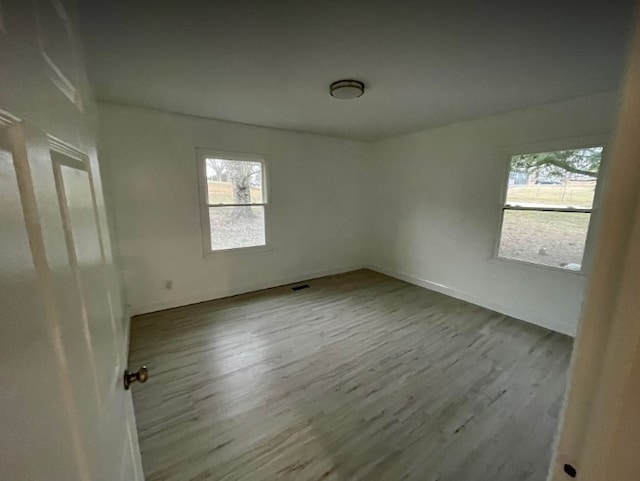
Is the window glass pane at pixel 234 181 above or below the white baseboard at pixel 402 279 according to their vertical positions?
above

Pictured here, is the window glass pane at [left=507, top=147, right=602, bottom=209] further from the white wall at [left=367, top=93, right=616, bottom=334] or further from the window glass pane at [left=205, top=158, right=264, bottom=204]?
the window glass pane at [left=205, top=158, right=264, bottom=204]

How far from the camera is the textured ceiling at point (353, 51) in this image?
146 cm

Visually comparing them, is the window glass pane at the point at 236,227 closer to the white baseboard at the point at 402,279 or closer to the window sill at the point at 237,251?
the window sill at the point at 237,251

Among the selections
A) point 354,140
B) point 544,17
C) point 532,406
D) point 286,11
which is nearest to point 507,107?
point 544,17

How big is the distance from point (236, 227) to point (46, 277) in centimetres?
357

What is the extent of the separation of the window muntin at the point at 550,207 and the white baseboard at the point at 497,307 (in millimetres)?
625

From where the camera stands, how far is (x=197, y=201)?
3.47 m

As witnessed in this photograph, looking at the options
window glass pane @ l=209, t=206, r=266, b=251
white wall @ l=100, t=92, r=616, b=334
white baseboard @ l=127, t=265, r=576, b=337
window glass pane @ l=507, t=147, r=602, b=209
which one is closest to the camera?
window glass pane @ l=507, t=147, r=602, b=209

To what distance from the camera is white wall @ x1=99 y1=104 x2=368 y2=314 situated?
9.98 feet

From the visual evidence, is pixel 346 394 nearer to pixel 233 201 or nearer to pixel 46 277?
pixel 46 277

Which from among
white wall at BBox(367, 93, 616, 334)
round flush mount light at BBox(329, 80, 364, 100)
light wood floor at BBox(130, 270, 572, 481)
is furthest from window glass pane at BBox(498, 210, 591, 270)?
round flush mount light at BBox(329, 80, 364, 100)

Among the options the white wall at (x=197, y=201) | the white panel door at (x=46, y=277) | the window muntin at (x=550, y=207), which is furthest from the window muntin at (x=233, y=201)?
the window muntin at (x=550, y=207)

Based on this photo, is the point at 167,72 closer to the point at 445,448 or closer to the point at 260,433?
the point at 260,433

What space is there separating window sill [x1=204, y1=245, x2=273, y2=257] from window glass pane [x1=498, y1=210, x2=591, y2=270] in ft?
10.5
